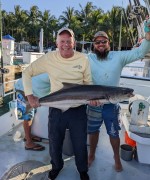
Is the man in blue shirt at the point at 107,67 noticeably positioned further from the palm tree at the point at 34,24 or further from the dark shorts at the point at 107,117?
the palm tree at the point at 34,24

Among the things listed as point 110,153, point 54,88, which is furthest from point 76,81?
point 110,153

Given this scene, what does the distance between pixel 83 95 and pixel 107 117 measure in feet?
2.05

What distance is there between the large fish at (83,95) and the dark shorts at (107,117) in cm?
44

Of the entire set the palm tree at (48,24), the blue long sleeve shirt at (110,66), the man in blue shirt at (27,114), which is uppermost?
the palm tree at (48,24)

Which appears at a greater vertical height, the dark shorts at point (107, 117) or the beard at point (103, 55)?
the beard at point (103, 55)

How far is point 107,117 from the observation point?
124 inches

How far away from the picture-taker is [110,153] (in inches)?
152

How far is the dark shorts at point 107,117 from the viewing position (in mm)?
3139

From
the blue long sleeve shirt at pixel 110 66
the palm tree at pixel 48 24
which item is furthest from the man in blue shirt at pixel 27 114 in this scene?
the palm tree at pixel 48 24

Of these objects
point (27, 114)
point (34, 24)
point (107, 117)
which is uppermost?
point (34, 24)

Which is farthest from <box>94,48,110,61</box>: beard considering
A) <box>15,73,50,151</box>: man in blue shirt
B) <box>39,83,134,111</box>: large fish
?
<box>15,73,50,151</box>: man in blue shirt

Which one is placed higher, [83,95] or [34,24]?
[34,24]

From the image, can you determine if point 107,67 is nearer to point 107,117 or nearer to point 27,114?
point 107,117

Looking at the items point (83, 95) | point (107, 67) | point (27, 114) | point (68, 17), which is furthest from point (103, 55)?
point (68, 17)
